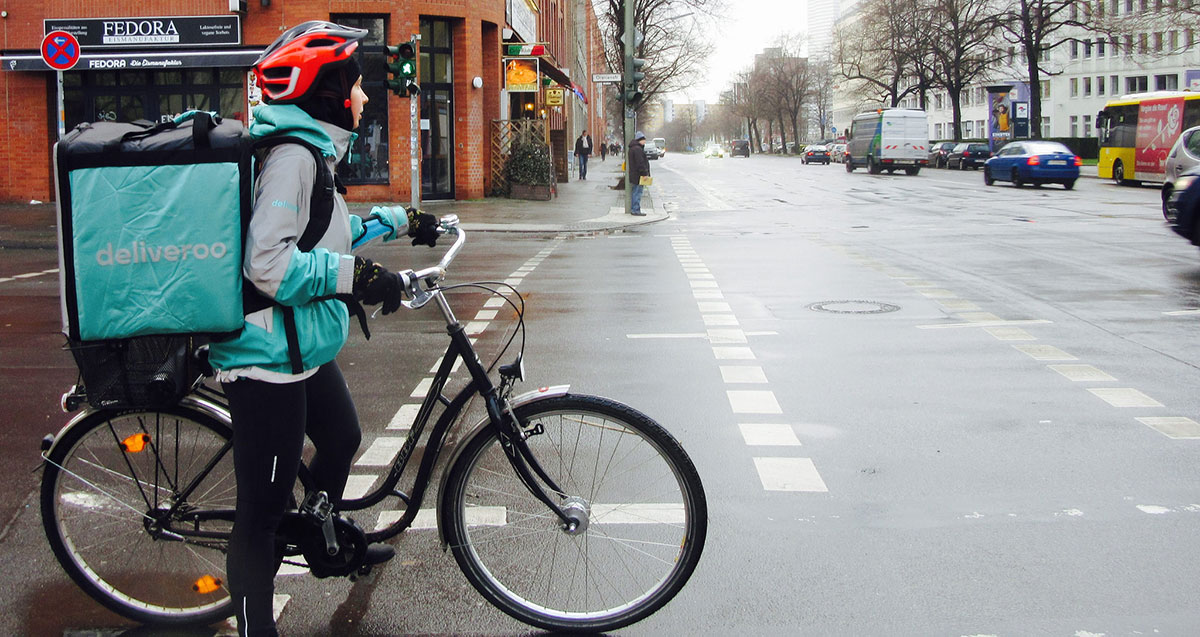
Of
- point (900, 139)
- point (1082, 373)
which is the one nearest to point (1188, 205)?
point (1082, 373)

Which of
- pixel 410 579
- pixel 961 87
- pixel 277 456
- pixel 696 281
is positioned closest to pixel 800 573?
pixel 410 579

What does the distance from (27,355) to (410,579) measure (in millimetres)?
5889

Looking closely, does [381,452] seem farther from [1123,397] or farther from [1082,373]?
[1082,373]

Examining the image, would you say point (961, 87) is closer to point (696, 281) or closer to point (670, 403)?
point (696, 281)

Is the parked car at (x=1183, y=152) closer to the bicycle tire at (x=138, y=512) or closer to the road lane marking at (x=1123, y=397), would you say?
the road lane marking at (x=1123, y=397)

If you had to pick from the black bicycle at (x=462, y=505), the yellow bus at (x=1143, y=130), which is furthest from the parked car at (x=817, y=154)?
the black bicycle at (x=462, y=505)

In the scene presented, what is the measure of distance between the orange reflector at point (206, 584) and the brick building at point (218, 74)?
81.3 feet

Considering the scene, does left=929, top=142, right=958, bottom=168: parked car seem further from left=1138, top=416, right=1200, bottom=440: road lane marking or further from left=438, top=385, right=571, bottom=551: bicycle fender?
left=438, top=385, right=571, bottom=551: bicycle fender

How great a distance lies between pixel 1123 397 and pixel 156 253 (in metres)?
5.73

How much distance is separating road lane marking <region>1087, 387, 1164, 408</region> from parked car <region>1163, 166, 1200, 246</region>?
7327 mm

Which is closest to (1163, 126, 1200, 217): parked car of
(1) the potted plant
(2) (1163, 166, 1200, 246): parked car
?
(2) (1163, 166, 1200, 246): parked car

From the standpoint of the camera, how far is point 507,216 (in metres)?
25.3

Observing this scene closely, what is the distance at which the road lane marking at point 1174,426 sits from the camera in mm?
5977

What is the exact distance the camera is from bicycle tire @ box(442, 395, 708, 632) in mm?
3357
